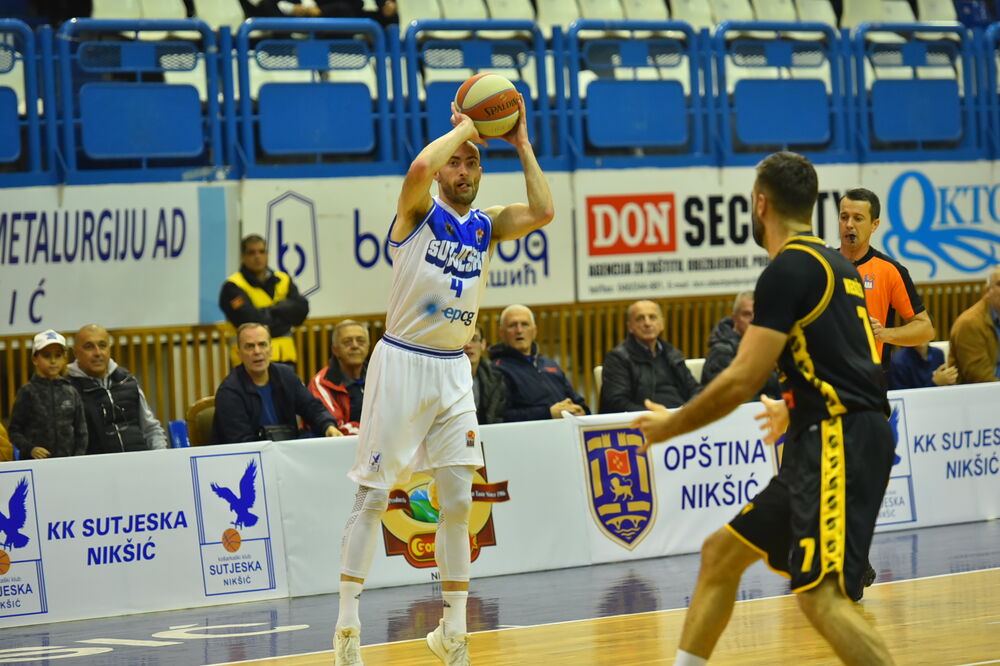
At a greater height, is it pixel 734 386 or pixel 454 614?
pixel 734 386

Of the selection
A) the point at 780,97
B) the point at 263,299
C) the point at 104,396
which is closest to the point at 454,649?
the point at 104,396

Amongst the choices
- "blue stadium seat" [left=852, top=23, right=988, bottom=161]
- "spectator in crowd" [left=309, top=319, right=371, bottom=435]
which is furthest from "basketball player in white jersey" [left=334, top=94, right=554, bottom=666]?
"blue stadium seat" [left=852, top=23, right=988, bottom=161]

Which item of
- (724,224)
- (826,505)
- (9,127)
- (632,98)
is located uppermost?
(632,98)

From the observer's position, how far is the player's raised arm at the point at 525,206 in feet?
22.3

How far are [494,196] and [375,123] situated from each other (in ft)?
4.60

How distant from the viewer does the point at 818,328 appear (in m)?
4.83

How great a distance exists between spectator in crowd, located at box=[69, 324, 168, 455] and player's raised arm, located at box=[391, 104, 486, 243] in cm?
429

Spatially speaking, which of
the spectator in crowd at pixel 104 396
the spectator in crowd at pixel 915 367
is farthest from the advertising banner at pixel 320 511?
the spectator in crowd at pixel 915 367

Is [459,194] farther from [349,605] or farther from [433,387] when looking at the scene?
[349,605]

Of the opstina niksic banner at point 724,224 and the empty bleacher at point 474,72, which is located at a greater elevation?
the empty bleacher at point 474,72

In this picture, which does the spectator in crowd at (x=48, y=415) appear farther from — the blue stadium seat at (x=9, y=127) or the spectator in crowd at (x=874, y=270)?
the spectator in crowd at (x=874, y=270)

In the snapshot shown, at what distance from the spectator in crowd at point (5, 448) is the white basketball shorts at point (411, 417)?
3.91 m

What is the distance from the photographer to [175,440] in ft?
36.4

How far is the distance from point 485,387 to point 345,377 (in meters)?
1.13
